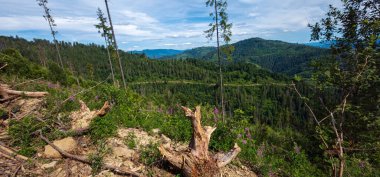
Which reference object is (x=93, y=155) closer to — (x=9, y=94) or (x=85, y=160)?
(x=85, y=160)

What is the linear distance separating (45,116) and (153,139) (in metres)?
2.90

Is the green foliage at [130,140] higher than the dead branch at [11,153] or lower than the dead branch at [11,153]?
lower

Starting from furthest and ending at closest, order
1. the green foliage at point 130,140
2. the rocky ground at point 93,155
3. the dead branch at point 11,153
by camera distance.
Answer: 1. the green foliage at point 130,140
2. the dead branch at point 11,153
3. the rocky ground at point 93,155

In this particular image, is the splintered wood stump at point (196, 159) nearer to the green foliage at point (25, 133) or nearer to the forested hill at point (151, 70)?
the green foliage at point (25, 133)

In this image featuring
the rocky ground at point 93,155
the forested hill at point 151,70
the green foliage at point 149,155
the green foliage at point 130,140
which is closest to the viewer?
the rocky ground at point 93,155

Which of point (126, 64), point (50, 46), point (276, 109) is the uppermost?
point (50, 46)

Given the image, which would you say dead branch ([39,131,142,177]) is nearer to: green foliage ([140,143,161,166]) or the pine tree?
green foliage ([140,143,161,166])

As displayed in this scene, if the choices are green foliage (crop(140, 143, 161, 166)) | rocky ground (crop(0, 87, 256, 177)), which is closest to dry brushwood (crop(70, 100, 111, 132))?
rocky ground (crop(0, 87, 256, 177))

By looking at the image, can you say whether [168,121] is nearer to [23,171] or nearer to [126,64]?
[23,171]

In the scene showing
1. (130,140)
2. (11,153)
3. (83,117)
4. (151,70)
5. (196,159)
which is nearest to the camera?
(196,159)

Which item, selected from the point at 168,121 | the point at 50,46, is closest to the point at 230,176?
the point at 168,121

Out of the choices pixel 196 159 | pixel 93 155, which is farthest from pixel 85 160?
pixel 196 159

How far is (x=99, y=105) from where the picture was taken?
686 centimetres

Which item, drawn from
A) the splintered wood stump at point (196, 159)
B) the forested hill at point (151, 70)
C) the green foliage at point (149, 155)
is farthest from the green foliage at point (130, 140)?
the forested hill at point (151, 70)
